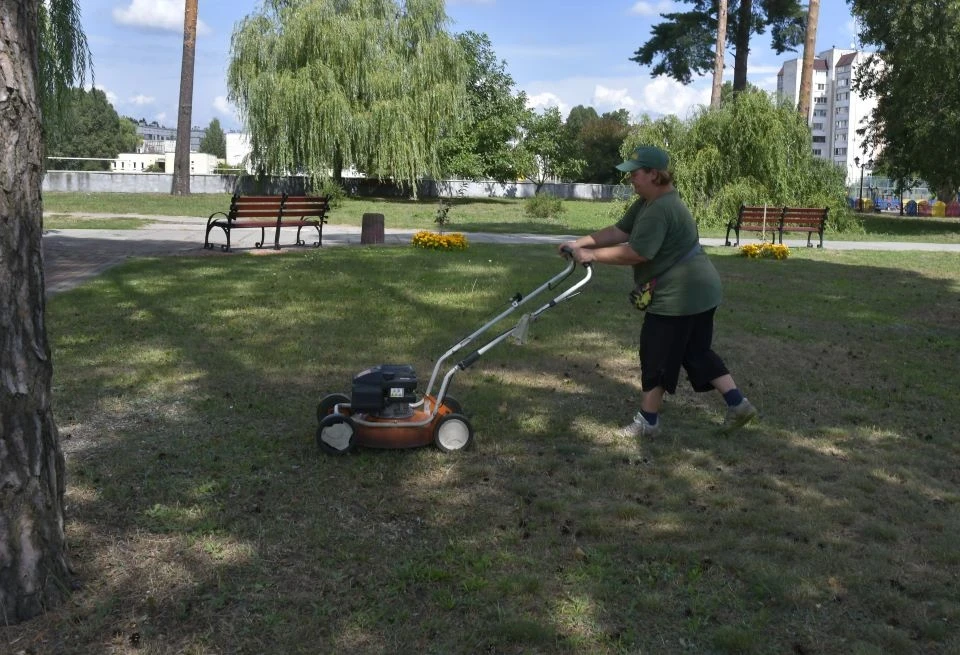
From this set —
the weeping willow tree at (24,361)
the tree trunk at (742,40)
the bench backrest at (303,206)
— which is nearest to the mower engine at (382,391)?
the weeping willow tree at (24,361)

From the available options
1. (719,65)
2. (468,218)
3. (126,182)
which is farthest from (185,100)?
(719,65)

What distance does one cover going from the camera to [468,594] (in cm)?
383

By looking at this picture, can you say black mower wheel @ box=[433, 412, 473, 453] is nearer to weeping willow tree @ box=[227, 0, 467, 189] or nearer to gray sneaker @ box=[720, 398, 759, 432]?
gray sneaker @ box=[720, 398, 759, 432]

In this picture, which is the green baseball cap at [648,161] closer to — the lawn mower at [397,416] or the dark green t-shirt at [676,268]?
the dark green t-shirt at [676,268]

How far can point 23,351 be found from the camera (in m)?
3.51

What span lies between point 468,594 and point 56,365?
4.69 meters

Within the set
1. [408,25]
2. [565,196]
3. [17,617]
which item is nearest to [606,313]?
[17,617]

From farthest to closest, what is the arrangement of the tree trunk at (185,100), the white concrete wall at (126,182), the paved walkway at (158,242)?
1. the white concrete wall at (126,182)
2. the tree trunk at (185,100)
3. the paved walkway at (158,242)

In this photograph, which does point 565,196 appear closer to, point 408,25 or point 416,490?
point 408,25

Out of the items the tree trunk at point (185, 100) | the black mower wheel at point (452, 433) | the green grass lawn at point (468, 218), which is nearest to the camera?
the black mower wheel at point (452, 433)

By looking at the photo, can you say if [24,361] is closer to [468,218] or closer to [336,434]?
[336,434]

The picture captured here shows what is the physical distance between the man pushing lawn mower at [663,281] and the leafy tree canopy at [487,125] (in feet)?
152

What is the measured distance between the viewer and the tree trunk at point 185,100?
36.2 m

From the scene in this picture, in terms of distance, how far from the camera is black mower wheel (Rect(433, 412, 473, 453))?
18.0 feet
